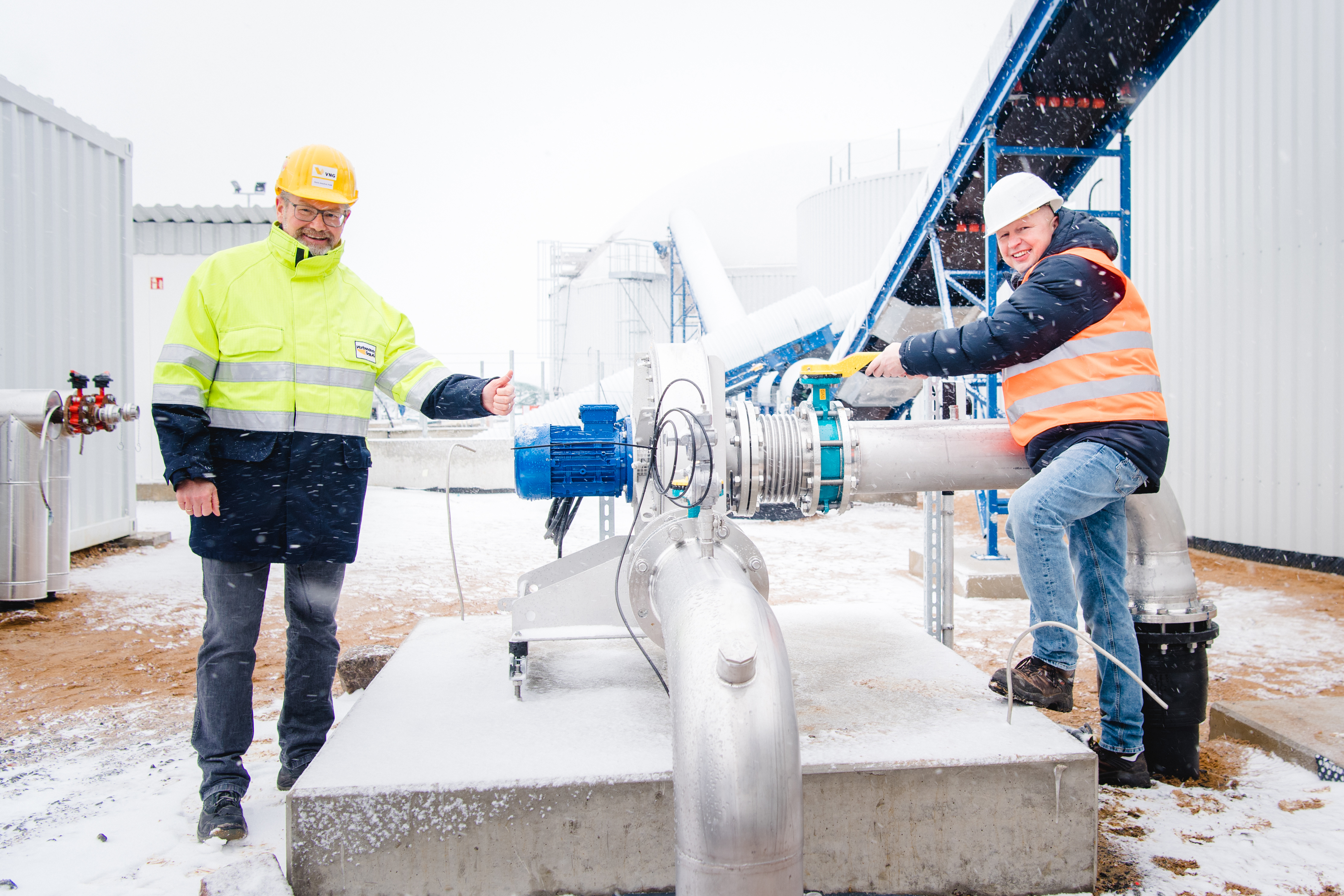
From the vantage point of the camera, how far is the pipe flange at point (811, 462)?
2576 millimetres

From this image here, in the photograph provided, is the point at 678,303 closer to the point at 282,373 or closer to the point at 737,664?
the point at 282,373

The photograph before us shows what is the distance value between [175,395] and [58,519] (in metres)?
3.78

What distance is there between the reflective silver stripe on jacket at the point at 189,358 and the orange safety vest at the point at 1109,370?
230cm

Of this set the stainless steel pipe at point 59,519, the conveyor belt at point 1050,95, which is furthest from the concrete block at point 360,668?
the conveyor belt at point 1050,95

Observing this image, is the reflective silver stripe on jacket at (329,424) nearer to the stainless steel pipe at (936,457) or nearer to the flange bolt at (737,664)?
the flange bolt at (737,664)

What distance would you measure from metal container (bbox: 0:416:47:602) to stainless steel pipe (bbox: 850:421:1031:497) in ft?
15.5

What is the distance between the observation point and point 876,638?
3.19 m

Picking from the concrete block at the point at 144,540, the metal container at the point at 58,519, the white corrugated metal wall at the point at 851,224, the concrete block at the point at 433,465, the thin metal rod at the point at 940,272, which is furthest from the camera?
the white corrugated metal wall at the point at 851,224

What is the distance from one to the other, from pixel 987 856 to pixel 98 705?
3.34 metres

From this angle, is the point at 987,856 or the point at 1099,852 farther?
the point at 1099,852

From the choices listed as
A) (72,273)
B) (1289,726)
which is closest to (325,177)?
(1289,726)

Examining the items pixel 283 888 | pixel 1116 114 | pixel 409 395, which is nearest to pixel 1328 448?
pixel 1116 114

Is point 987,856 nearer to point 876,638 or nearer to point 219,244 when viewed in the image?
point 876,638

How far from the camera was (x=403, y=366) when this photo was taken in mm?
2707
